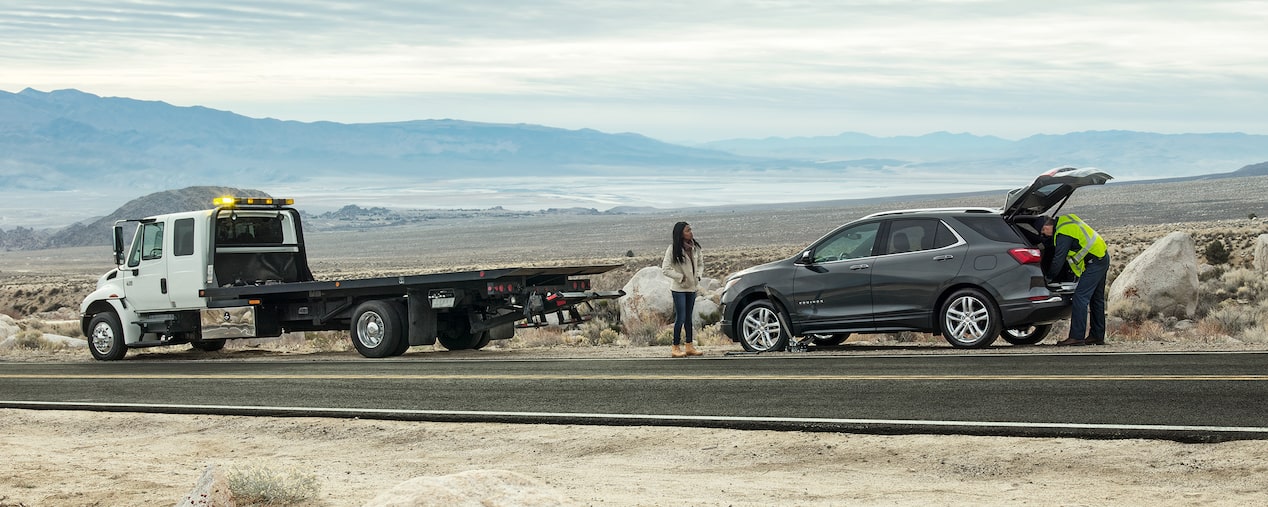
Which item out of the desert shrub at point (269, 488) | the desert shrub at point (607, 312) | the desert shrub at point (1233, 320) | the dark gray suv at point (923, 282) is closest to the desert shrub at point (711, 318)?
the desert shrub at point (607, 312)

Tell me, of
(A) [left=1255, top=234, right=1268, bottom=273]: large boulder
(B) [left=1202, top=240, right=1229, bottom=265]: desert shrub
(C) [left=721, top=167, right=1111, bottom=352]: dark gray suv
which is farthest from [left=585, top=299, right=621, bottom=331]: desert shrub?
(B) [left=1202, top=240, right=1229, bottom=265]: desert shrub

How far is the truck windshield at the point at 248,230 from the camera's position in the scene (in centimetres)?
2092

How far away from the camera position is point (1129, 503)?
8.11 meters

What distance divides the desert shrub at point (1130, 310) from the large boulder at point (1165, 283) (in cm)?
3

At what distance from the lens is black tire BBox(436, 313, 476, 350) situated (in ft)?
67.0

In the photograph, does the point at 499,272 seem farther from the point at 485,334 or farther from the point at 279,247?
the point at 279,247

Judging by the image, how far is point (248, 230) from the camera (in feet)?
69.7

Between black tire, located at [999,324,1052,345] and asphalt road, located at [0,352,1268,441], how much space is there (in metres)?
1.90

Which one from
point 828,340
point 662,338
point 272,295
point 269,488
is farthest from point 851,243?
point 269,488

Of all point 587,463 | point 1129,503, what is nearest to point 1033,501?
point 1129,503

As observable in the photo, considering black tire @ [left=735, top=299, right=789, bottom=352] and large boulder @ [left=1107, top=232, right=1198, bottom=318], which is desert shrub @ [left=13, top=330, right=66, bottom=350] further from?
large boulder @ [left=1107, top=232, right=1198, bottom=318]

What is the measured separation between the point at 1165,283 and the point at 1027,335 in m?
8.77

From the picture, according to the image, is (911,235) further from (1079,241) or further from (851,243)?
(1079,241)

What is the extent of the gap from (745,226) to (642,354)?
8607 cm
